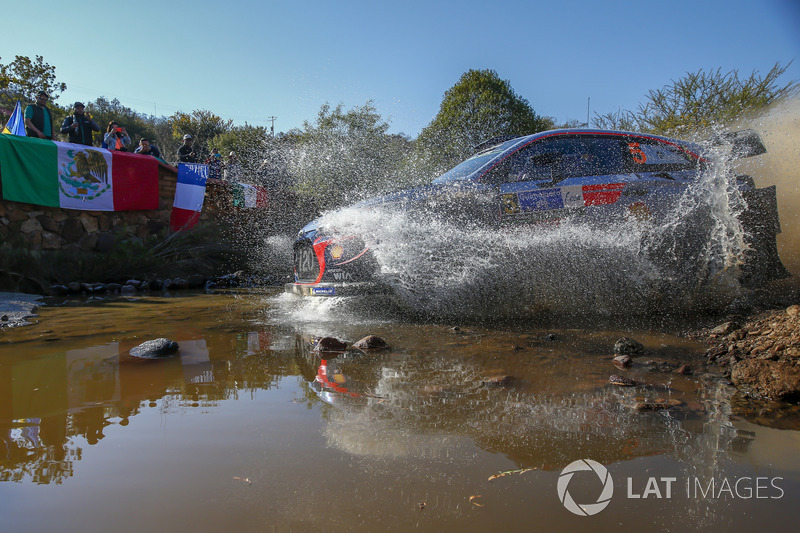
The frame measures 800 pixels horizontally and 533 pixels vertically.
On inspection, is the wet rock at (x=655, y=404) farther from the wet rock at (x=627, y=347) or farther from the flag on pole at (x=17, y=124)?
the flag on pole at (x=17, y=124)

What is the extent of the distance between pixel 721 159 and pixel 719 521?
4.62 meters

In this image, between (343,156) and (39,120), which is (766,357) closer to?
(39,120)

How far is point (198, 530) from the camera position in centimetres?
140

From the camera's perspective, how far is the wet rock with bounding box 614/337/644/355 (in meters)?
3.26

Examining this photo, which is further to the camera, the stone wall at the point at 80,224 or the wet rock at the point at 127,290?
the stone wall at the point at 80,224

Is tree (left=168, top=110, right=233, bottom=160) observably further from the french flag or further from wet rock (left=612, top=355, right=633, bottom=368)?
wet rock (left=612, top=355, right=633, bottom=368)

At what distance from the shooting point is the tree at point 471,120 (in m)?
12.3

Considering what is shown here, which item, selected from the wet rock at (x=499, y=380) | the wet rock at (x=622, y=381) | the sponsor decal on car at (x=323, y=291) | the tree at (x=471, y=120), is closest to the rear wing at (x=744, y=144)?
the wet rock at (x=622, y=381)

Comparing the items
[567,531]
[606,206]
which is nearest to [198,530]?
[567,531]

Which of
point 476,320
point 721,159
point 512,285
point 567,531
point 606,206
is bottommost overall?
point 567,531

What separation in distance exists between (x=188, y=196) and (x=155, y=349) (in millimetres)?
7055

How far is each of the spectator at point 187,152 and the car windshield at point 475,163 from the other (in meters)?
7.43

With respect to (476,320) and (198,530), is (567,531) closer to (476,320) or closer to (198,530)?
(198,530)

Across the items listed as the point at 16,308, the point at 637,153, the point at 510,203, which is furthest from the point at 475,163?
the point at 16,308
